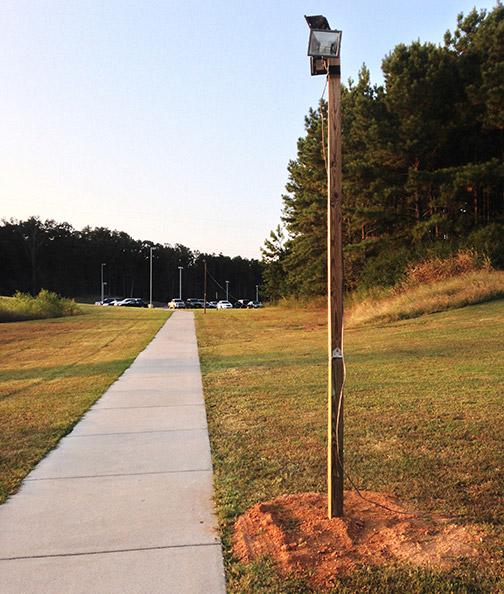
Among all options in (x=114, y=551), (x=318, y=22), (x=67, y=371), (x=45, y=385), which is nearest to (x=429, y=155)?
(x=67, y=371)

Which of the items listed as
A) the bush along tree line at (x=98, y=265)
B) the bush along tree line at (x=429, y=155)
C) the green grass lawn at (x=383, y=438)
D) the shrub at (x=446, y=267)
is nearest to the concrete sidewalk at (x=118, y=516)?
the green grass lawn at (x=383, y=438)

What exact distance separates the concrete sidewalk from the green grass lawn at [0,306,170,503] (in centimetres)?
24

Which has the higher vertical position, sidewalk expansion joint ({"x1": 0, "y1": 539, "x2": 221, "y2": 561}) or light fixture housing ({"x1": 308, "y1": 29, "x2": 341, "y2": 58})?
light fixture housing ({"x1": 308, "y1": 29, "x2": 341, "y2": 58})

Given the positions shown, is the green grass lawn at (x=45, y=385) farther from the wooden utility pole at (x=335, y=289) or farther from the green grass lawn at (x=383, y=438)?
the wooden utility pole at (x=335, y=289)

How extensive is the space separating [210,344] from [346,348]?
5436mm

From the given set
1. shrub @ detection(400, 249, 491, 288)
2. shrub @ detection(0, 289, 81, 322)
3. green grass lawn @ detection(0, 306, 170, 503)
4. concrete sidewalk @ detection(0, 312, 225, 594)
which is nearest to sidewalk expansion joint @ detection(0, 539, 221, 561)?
concrete sidewalk @ detection(0, 312, 225, 594)

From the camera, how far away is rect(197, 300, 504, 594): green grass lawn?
3104mm

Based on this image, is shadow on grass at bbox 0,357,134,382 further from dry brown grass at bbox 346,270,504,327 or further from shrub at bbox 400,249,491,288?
shrub at bbox 400,249,491,288

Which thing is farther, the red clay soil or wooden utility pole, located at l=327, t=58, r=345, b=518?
wooden utility pole, located at l=327, t=58, r=345, b=518

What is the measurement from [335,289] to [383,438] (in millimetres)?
2629

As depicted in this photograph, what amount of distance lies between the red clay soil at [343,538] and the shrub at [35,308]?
33.8 metres

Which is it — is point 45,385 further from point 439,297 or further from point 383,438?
point 439,297

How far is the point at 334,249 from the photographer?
3666 millimetres

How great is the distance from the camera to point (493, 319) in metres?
16.0
